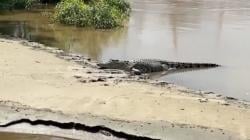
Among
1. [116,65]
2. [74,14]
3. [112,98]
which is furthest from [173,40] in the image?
[112,98]

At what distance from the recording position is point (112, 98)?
11172 mm

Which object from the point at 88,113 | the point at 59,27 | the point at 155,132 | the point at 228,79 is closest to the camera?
the point at 155,132

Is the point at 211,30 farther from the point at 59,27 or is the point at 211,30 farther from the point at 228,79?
the point at 228,79

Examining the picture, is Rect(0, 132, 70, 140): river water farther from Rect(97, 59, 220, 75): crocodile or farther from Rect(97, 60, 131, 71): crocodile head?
Rect(97, 60, 131, 71): crocodile head

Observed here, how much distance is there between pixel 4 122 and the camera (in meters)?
9.53

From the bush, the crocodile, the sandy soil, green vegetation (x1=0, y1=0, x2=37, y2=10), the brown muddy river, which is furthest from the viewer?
green vegetation (x1=0, y1=0, x2=37, y2=10)

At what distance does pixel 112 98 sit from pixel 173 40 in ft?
34.6

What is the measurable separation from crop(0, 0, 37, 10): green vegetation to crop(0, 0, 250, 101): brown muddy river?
0.80 m

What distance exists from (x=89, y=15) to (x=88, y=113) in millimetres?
13857

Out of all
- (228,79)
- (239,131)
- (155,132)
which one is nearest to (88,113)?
(155,132)

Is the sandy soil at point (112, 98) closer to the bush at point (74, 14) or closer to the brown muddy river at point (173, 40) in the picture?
the brown muddy river at point (173, 40)

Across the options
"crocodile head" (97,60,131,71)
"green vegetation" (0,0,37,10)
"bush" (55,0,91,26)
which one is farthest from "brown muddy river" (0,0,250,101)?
"crocodile head" (97,60,131,71)

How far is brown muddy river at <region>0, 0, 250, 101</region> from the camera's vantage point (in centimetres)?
1536

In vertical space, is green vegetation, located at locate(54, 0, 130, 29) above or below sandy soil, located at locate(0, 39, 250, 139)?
above
